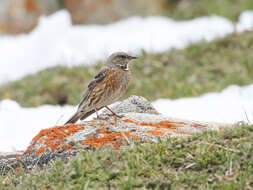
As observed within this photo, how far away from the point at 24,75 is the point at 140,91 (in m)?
4.73

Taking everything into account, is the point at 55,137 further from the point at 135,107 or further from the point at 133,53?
the point at 133,53

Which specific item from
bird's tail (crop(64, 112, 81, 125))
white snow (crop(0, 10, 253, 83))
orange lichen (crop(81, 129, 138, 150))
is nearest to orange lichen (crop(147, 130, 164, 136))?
orange lichen (crop(81, 129, 138, 150))

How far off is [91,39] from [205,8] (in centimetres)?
413

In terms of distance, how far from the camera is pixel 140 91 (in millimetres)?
10750

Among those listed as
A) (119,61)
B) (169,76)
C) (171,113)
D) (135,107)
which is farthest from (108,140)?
(169,76)

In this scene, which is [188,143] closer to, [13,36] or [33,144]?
[33,144]

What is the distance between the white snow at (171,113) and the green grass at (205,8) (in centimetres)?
628

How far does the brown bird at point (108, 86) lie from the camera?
6.16 meters

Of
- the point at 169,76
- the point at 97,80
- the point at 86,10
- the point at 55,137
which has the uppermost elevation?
the point at 86,10

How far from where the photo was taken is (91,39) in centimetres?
Result: 1563

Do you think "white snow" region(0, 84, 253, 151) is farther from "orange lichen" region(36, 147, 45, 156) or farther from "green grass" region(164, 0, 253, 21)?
"green grass" region(164, 0, 253, 21)

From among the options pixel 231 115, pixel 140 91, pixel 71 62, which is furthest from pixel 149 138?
pixel 71 62

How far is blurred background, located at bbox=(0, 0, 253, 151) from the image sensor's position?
8.70m

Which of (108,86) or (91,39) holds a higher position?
(91,39)
